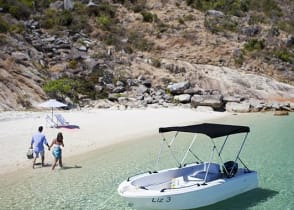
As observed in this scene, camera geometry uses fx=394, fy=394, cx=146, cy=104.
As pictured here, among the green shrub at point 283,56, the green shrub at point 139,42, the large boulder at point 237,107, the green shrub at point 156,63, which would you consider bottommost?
the large boulder at point 237,107

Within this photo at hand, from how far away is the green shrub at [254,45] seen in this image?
5741 centimetres

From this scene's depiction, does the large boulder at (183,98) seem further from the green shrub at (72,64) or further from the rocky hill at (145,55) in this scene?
the green shrub at (72,64)

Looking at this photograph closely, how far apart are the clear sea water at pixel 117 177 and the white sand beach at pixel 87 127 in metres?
1.16

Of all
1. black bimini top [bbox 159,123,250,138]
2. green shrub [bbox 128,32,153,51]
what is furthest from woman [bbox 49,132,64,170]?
green shrub [bbox 128,32,153,51]

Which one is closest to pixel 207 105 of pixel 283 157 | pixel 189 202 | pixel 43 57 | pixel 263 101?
pixel 263 101

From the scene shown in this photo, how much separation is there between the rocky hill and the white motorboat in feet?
71.5

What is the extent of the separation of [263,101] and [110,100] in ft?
57.0

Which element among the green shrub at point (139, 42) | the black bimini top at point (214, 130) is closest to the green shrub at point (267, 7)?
the green shrub at point (139, 42)

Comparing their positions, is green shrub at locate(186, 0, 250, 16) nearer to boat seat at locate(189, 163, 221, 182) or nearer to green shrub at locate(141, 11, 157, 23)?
green shrub at locate(141, 11, 157, 23)

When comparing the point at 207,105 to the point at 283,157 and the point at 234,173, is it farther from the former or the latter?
the point at 234,173

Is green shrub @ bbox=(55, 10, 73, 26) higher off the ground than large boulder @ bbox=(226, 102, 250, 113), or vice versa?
green shrub @ bbox=(55, 10, 73, 26)

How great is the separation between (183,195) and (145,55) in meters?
42.4

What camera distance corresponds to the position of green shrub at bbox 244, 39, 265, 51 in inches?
2260

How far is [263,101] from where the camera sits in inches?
1734
